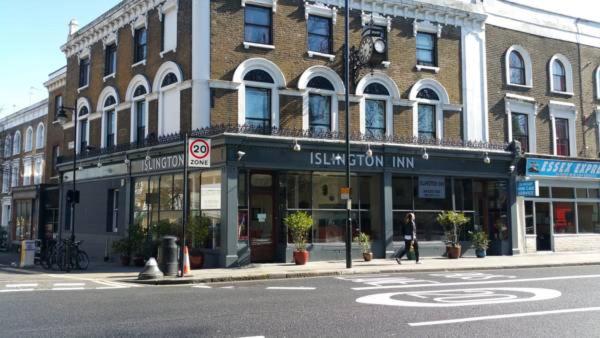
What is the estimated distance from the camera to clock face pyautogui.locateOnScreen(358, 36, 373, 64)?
2122 centimetres

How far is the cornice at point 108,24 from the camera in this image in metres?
23.1

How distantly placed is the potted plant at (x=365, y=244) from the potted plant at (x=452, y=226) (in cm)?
328

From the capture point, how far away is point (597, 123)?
27.8m

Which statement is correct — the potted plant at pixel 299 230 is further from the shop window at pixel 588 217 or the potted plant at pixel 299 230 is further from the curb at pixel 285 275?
the shop window at pixel 588 217

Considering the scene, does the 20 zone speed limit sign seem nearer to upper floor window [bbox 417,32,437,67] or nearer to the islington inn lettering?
the islington inn lettering

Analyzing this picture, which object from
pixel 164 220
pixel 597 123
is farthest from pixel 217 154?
pixel 597 123

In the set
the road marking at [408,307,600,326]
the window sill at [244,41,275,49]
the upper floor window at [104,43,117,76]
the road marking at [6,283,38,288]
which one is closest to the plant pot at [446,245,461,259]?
the window sill at [244,41,275,49]

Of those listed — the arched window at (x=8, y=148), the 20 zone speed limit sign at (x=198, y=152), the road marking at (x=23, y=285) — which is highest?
the arched window at (x=8, y=148)

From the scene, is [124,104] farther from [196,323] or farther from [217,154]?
[196,323]

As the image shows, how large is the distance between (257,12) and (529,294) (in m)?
13.7

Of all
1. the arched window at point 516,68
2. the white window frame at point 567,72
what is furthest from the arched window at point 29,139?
the white window frame at point 567,72

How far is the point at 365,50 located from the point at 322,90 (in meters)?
2.28

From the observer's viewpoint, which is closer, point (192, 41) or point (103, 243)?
point (192, 41)

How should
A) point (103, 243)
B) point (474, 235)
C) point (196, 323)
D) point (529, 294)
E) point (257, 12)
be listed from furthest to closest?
point (103, 243) → point (474, 235) → point (257, 12) → point (529, 294) → point (196, 323)
